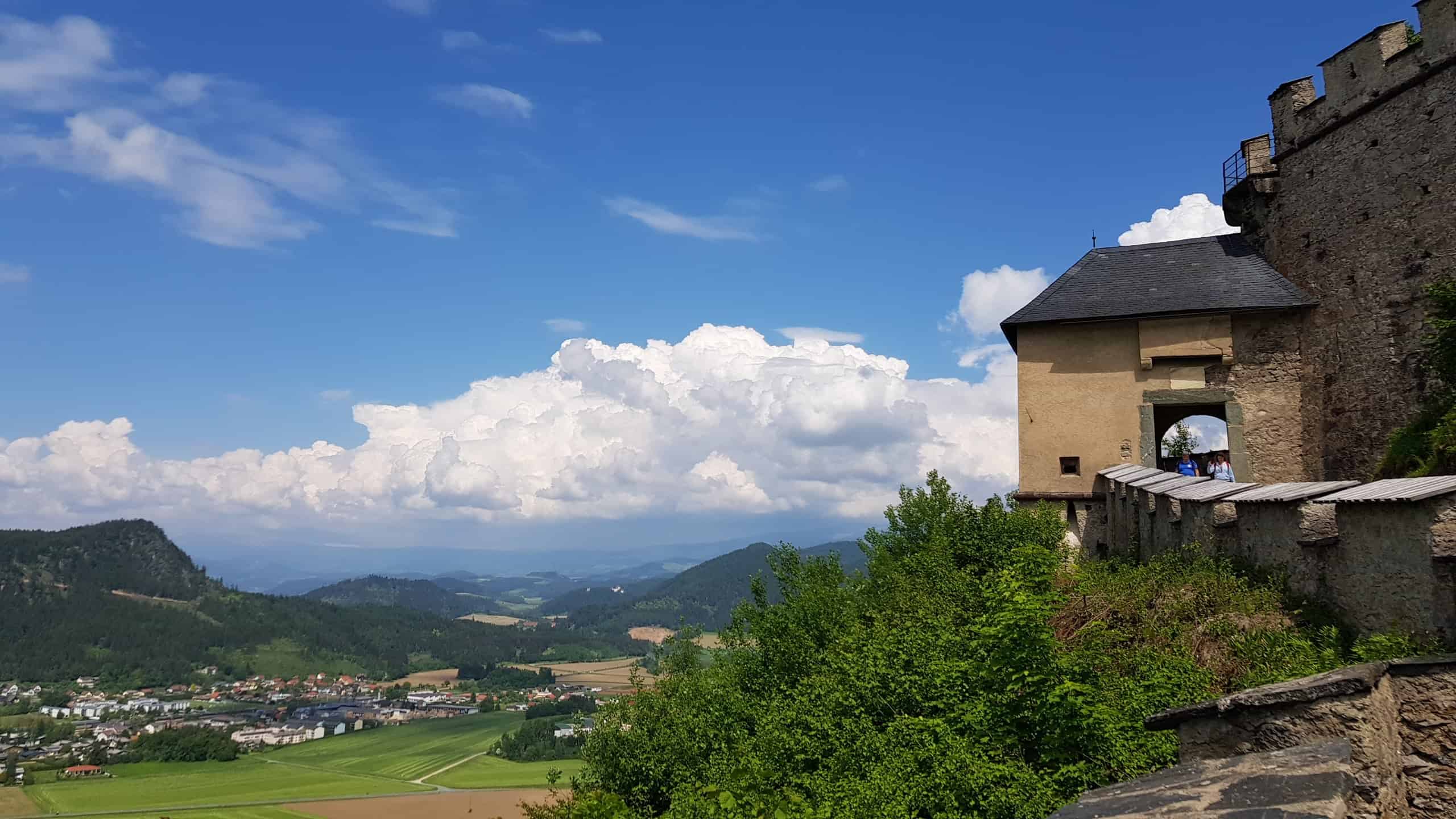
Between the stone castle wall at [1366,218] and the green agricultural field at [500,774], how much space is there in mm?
70117

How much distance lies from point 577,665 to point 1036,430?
555 ft

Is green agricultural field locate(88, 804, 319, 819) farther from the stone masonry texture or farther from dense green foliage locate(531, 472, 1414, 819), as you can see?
the stone masonry texture

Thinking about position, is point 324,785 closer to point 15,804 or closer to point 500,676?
point 15,804

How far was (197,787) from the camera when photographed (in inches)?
3447

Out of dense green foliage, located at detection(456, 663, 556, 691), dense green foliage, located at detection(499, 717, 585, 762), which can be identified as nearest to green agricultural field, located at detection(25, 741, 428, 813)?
dense green foliage, located at detection(499, 717, 585, 762)

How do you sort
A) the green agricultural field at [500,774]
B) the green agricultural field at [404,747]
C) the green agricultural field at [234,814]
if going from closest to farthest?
the green agricultural field at [234,814]
the green agricultural field at [500,774]
the green agricultural field at [404,747]

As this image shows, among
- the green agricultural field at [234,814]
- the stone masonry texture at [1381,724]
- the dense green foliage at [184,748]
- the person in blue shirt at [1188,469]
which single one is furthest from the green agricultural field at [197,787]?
the stone masonry texture at [1381,724]

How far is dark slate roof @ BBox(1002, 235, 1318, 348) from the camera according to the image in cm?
1895

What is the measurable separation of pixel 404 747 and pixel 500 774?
2661 cm

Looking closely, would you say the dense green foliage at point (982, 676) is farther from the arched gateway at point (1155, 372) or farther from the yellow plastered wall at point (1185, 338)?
the yellow plastered wall at point (1185, 338)

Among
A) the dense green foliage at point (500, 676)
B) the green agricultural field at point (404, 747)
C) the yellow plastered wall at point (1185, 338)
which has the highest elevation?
the yellow plastered wall at point (1185, 338)

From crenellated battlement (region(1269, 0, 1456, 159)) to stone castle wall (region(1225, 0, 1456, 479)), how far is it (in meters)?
0.02

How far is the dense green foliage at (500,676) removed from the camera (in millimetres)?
155350

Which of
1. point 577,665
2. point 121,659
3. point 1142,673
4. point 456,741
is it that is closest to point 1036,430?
point 1142,673
